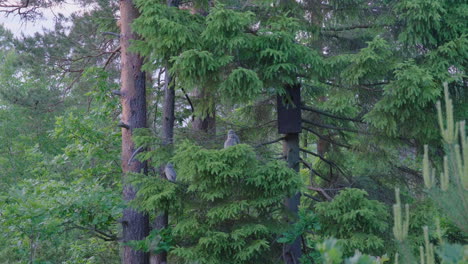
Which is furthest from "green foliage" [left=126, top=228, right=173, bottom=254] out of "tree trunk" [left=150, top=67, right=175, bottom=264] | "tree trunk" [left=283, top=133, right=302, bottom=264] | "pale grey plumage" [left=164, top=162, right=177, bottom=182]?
"tree trunk" [left=283, top=133, right=302, bottom=264]

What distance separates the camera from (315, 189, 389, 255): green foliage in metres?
6.06

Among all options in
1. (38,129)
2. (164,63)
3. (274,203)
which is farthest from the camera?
(38,129)

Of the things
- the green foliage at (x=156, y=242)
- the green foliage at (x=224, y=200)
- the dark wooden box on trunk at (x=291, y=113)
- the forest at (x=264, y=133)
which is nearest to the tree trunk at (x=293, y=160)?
the forest at (x=264, y=133)

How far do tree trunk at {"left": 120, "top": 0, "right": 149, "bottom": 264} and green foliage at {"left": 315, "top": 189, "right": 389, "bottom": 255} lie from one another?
112 inches

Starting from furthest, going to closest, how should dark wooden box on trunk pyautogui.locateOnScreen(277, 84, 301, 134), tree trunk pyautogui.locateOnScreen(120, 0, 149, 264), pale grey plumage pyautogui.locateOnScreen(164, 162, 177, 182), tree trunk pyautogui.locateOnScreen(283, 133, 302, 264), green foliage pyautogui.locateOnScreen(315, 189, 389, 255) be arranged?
tree trunk pyautogui.locateOnScreen(120, 0, 149, 264), tree trunk pyautogui.locateOnScreen(283, 133, 302, 264), dark wooden box on trunk pyautogui.locateOnScreen(277, 84, 301, 134), pale grey plumage pyautogui.locateOnScreen(164, 162, 177, 182), green foliage pyautogui.locateOnScreen(315, 189, 389, 255)

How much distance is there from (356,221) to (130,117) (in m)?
3.79

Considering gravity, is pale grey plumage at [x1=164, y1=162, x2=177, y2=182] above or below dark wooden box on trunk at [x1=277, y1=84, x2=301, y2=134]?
below

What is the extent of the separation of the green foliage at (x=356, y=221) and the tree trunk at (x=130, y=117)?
112 inches

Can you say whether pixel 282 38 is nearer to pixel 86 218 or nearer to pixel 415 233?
pixel 415 233

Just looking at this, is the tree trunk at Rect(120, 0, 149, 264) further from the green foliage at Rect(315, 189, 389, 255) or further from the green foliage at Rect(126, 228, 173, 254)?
the green foliage at Rect(315, 189, 389, 255)

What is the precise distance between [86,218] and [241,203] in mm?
2495

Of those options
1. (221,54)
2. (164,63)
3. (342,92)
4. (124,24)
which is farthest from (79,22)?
(342,92)

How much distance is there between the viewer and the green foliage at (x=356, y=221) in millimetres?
6059

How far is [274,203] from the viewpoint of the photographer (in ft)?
20.2
